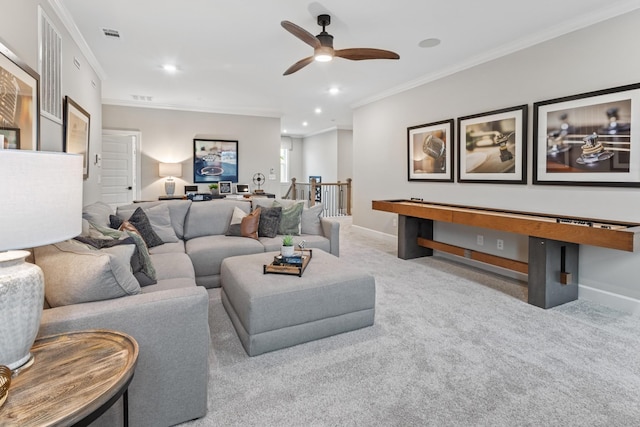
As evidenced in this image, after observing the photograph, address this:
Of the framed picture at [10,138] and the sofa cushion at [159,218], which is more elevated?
the framed picture at [10,138]

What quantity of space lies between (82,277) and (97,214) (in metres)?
1.79

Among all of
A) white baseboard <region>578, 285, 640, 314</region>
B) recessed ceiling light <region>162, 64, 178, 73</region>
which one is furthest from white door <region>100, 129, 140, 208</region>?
white baseboard <region>578, 285, 640, 314</region>

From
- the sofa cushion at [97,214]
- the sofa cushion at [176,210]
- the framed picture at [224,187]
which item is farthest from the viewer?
the framed picture at [224,187]

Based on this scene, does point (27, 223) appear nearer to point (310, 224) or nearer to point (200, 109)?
point (310, 224)

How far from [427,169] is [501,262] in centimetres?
185

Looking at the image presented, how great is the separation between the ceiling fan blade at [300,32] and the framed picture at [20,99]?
1761mm

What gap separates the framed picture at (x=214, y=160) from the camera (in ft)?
23.3

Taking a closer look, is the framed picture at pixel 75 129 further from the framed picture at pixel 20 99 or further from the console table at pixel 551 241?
the console table at pixel 551 241

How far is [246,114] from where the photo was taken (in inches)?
293

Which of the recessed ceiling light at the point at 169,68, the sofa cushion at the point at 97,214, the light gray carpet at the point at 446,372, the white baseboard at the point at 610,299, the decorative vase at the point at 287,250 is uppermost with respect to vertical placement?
the recessed ceiling light at the point at 169,68

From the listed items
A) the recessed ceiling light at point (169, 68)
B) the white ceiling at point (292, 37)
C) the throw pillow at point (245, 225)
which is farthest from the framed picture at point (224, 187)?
the throw pillow at point (245, 225)

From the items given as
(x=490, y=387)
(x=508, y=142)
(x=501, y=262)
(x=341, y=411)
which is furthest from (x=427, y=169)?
(x=341, y=411)

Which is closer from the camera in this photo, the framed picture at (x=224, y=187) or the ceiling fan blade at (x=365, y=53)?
the ceiling fan blade at (x=365, y=53)

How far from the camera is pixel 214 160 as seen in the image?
7.23 meters
